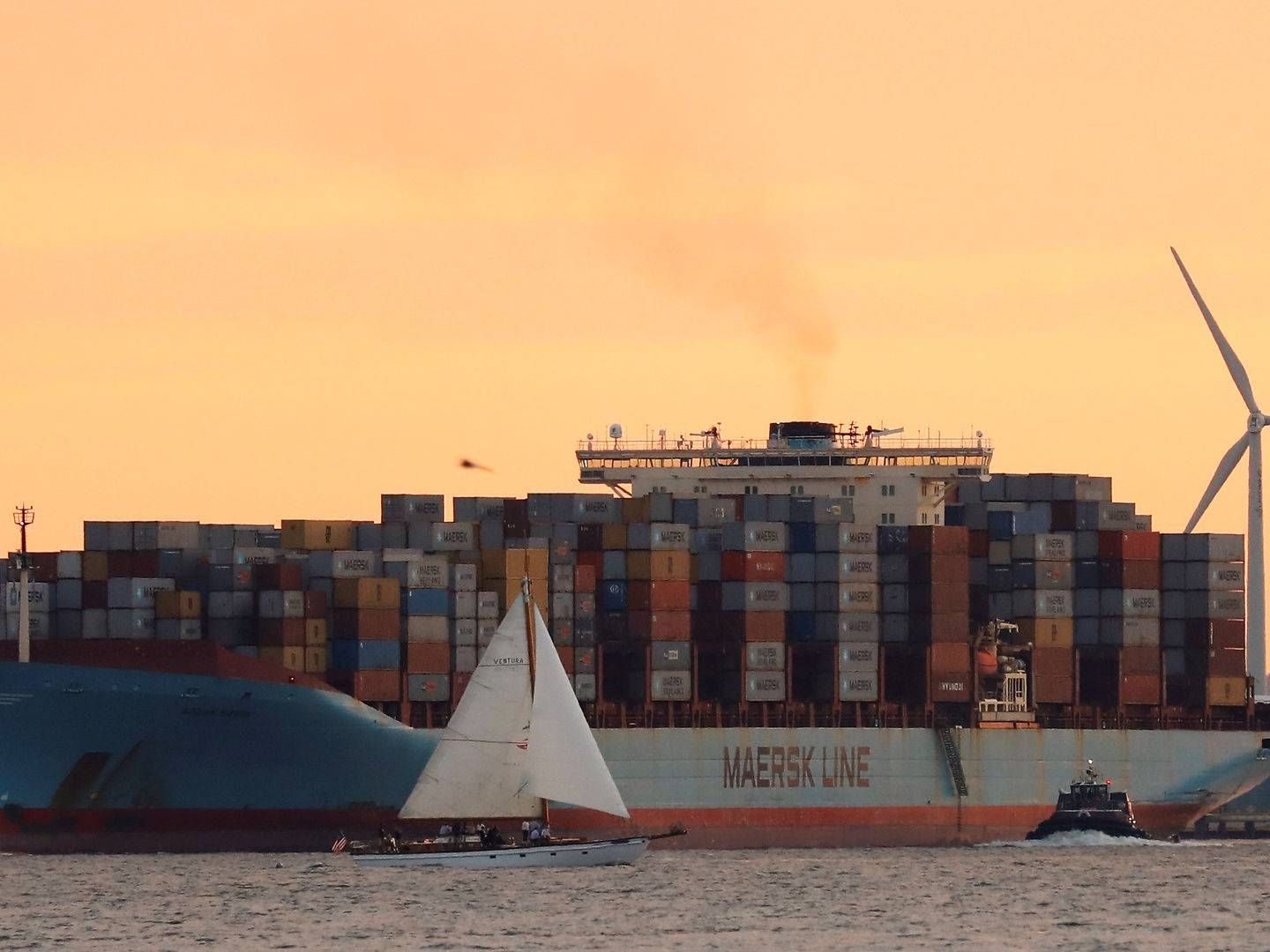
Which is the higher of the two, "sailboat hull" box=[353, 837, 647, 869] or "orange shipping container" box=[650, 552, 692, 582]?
"orange shipping container" box=[650, 552, 692, 582]

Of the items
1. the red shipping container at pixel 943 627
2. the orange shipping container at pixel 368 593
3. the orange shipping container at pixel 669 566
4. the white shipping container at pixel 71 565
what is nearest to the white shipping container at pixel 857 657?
the red shipping container at pixel 943 627

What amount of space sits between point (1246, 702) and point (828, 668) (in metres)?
16.9

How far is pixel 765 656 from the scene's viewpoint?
12006cm

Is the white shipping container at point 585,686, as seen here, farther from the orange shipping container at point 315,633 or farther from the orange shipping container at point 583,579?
the orange shipping container at point 315,633

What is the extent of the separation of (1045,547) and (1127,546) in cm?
284

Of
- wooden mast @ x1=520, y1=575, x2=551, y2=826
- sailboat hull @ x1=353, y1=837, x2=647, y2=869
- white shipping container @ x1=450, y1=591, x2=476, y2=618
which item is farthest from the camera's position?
white shipping container @ x1=450, y1=591, x2=476, y2=618

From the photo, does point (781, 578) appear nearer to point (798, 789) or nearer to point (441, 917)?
point (798, 789)

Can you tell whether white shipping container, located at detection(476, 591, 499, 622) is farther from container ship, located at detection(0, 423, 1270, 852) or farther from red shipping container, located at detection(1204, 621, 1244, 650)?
red shipping container, located at detection(1204, 621, 1244, 650)

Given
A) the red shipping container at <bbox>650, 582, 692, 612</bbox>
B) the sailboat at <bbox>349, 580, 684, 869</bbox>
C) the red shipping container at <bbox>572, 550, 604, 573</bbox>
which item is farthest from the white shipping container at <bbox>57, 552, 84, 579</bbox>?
the red shipping container at <bbox>650, 582, 692, 612</bbox>

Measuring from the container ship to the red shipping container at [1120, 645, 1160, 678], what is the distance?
0.14 metres

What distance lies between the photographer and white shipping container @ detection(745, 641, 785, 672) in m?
120

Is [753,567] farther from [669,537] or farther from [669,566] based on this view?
[669,537]

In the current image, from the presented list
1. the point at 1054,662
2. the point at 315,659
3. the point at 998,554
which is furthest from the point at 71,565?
the point at 1054,662

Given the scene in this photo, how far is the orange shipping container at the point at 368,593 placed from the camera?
11488 centimetres
